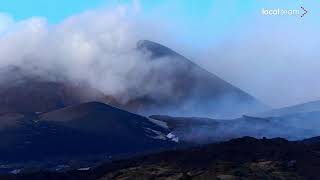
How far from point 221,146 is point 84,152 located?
99420 mm

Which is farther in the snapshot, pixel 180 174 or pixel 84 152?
pixel 84 152

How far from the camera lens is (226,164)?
84.7m

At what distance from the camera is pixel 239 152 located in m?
92.1

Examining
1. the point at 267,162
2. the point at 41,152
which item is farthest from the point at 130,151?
the point at 267,162

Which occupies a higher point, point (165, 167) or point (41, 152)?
point (41, 152)

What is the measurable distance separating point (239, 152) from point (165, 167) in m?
11.6

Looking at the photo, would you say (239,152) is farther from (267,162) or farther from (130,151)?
(130,151)

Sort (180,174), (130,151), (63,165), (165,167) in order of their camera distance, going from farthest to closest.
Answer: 1. (130,151)
2. (63,165)
3. (165,167)
4. (180,174)

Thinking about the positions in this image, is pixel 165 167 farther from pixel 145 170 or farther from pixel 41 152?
pixel 41 152

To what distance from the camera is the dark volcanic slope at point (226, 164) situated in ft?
264

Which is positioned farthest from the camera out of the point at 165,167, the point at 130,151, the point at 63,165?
the point at 130,151

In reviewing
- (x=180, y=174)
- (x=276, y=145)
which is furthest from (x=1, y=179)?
(x=276, y=145)

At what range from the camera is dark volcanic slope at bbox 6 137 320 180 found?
264 feet

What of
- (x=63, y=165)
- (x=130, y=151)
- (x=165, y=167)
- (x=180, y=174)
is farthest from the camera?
(x=130, y=151)
